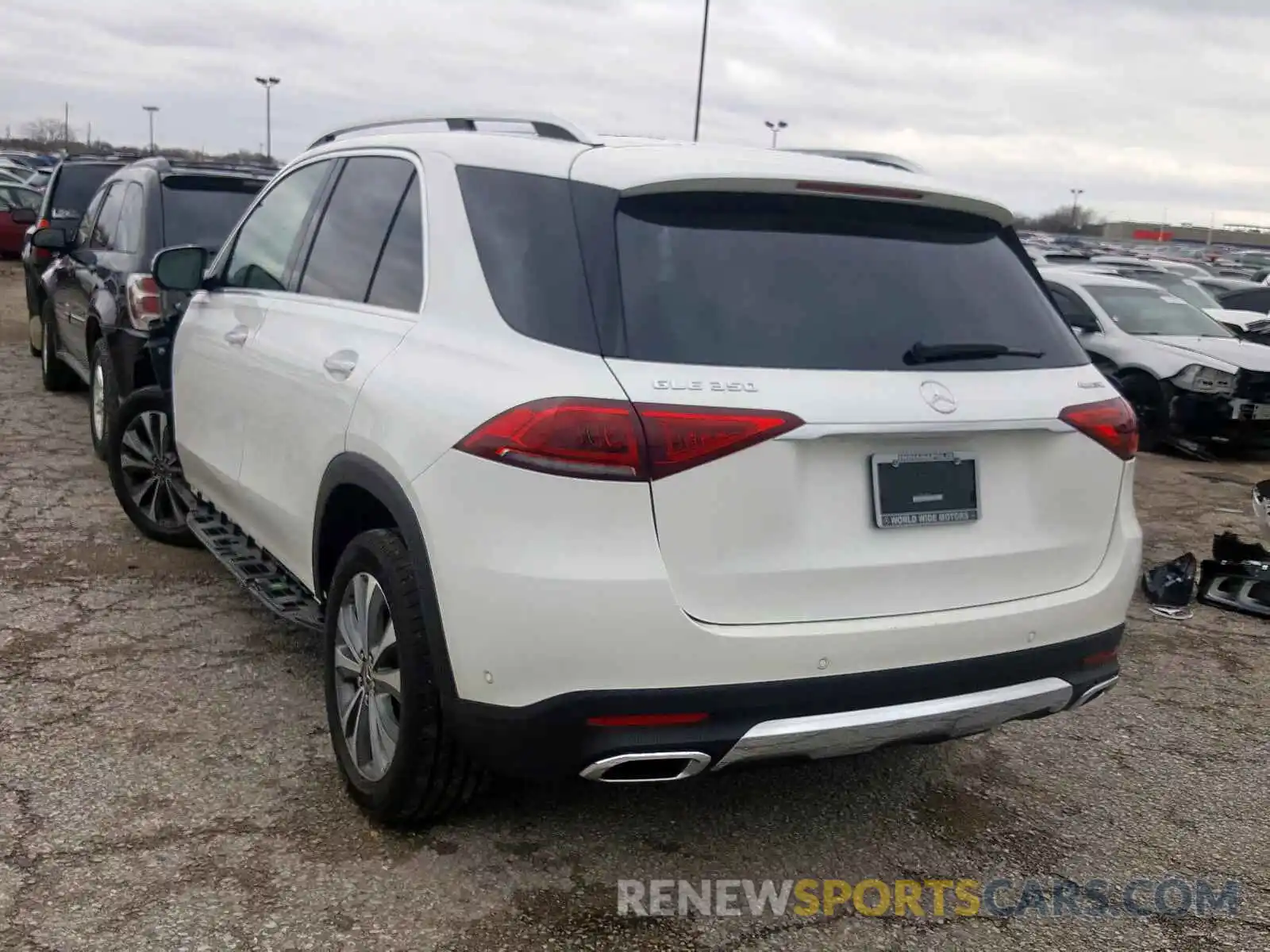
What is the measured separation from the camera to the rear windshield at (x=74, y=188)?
12055 millimetres

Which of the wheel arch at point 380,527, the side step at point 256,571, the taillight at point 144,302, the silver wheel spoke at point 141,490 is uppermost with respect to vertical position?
the taillight at point 144,302

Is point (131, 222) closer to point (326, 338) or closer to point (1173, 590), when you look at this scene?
point (326, 338)

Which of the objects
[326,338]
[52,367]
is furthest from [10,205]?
[326,338]

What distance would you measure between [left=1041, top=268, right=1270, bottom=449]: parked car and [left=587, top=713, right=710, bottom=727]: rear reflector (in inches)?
323

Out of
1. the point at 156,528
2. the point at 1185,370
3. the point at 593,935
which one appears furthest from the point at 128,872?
the point at 1185,370

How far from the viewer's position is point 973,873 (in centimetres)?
320

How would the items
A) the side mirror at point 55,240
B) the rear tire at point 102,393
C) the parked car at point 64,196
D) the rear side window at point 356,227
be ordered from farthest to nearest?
the parked car at point 64,196, the side mirror at point 55,240, the rear tire at point 102,393, the rear side window at point 356,227

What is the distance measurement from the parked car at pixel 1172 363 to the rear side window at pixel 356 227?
7510 mm

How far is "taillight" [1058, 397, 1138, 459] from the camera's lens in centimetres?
299

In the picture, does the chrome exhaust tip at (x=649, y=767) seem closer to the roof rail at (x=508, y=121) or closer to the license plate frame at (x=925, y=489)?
the license plate frame at (x=925, y=489)

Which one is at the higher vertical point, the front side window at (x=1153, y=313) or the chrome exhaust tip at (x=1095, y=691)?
the front side window at (x=1153, y=313)

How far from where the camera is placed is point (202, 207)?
7.14m

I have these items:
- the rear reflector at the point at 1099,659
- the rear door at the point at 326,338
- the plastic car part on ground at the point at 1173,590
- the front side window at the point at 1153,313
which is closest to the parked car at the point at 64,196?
the rear door at the point at 326,338

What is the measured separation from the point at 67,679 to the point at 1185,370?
913 centimetres
